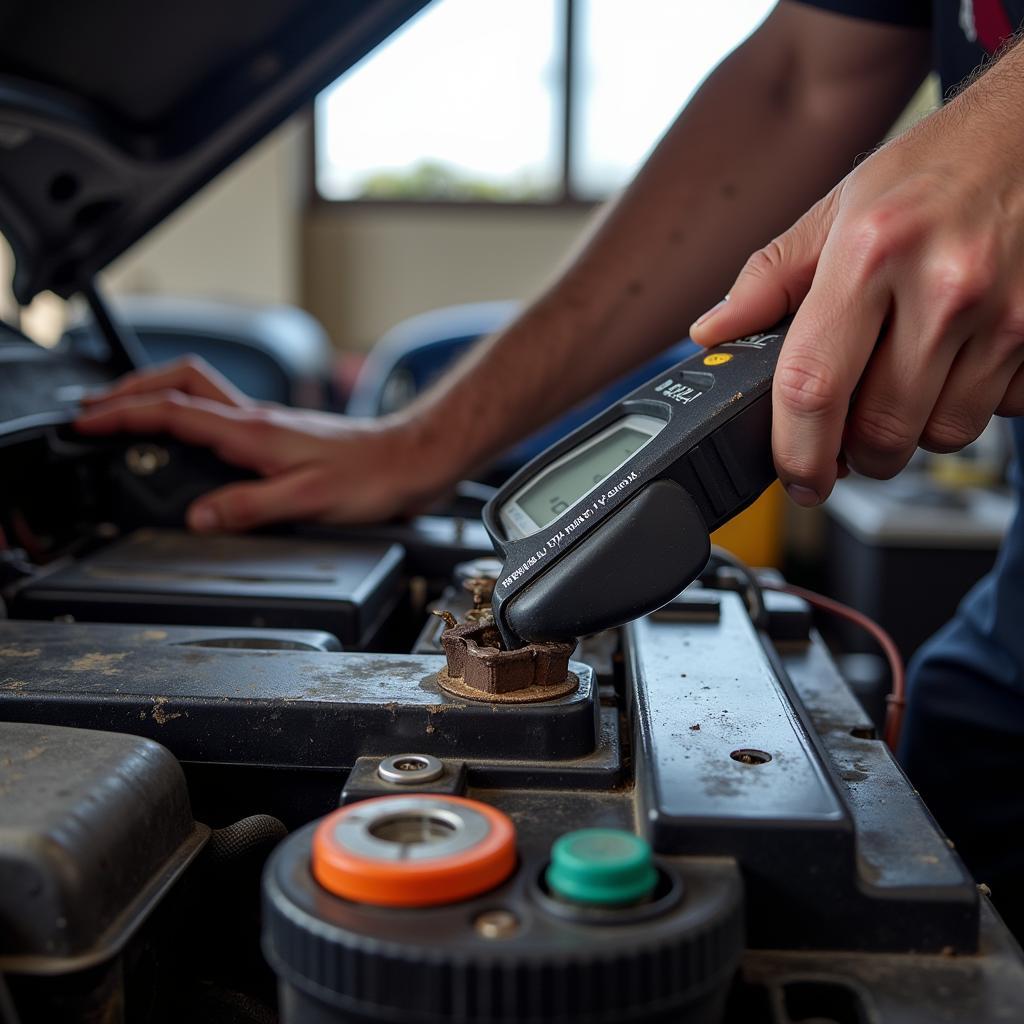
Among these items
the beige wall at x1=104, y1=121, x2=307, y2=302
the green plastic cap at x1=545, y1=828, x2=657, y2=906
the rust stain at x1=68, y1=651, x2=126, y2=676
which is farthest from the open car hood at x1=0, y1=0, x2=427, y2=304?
the beige wall at x1=104, y1=121, x2=307, y2=302

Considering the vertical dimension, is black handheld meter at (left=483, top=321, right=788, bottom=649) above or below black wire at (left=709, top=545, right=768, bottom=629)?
above

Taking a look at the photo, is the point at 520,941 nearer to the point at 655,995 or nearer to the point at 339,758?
Result: the point at 655,995

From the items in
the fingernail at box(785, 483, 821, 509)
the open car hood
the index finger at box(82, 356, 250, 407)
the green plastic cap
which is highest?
the open car hood

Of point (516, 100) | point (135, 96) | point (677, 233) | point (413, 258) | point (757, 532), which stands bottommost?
point (757, 532)

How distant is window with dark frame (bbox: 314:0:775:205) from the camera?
4.98 metres

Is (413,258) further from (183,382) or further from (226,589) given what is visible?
(226,589)

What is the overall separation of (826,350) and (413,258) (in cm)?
490

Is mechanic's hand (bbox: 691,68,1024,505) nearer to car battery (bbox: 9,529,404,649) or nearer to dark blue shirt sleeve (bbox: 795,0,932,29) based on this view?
car battery (bbox: 9,529,404,649)

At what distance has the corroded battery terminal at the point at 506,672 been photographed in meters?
0.54

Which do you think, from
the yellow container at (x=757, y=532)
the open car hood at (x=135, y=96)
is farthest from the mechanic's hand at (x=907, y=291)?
the yellow container at (x=757, y=532)

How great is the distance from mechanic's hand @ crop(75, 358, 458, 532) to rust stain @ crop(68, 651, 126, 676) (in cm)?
41

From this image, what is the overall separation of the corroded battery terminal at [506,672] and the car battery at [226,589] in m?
0.20

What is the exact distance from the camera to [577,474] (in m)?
0.65

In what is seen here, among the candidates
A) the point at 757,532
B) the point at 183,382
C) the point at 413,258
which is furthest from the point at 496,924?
the point at 413,258
